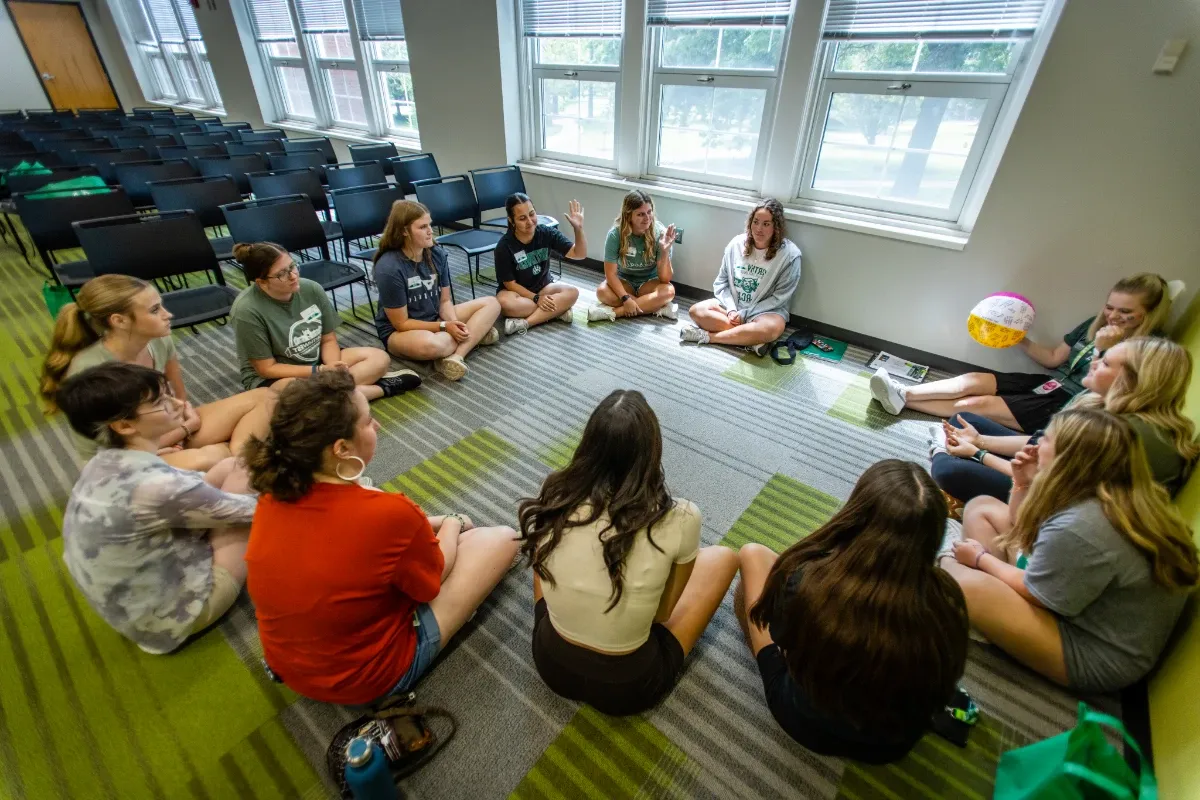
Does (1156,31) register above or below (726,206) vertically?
above

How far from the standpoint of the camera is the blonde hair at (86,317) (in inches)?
66.8

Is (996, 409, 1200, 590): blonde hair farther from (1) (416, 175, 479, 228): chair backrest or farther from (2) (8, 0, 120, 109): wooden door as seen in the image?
(2) (8, 0, 120, 109): wooden door

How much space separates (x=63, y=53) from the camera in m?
8.73

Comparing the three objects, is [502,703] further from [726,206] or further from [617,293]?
[726,206]

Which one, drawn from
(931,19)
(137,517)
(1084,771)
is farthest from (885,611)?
(931,19)

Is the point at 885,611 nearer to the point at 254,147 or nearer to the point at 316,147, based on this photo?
the point at 316,147

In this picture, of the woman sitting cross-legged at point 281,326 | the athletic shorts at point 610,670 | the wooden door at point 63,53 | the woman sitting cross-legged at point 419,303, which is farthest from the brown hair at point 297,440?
the wooden door at point 63,53

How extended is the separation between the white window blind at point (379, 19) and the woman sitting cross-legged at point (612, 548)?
5701 millimetres

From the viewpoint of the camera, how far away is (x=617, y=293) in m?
3.75

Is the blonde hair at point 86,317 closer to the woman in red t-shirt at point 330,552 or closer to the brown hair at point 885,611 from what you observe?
the woman in red t-shirt at point 330,552

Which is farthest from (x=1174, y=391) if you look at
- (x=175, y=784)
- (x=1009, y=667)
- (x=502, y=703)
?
(x=175, y=784)

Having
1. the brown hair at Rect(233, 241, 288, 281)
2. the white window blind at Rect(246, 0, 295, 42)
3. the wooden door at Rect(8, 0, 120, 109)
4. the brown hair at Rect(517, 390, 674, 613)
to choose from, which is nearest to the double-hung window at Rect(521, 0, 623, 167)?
the brown hair at Rect(233, 241, 288, 281)

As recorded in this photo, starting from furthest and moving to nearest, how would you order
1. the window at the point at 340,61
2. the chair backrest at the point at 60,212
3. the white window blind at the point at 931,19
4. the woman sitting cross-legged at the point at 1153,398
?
1. the window at the point at 340,61
2. the chair backrest at the point at 60,212
3. the white window blind at the point at 931,19
4. the woman sitting cross-legged at the point at 1153,398

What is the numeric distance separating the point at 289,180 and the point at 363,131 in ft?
9.62
